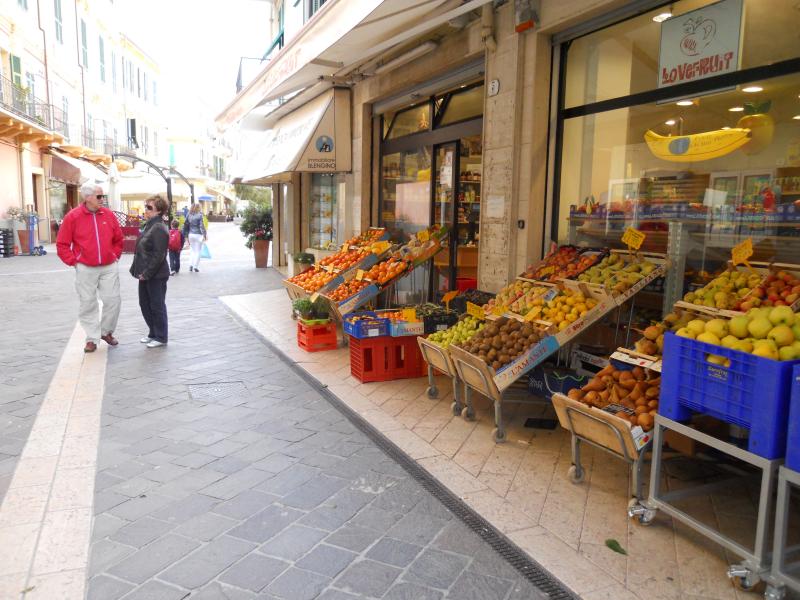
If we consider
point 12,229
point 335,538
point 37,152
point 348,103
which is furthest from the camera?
point 37,152

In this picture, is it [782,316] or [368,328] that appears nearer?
[782,316]

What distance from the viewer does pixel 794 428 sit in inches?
94.0

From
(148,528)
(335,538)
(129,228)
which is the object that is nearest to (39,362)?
(148,528)

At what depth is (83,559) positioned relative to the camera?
2834mm

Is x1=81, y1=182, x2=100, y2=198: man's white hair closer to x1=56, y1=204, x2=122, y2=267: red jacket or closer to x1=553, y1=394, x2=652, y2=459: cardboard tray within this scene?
x1=56, y1=204, x2=122, y2=267: red jacket

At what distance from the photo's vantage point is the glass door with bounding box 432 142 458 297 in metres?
7.84

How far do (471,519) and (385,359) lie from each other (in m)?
2.77

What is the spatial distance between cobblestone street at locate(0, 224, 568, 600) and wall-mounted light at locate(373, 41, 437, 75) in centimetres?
440

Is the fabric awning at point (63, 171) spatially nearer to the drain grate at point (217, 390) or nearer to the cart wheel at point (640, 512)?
the drain grate at point (217, 390)

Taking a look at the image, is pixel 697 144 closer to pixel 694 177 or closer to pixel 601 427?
pixel 694 177

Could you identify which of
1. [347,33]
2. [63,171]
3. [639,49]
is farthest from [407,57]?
[63,171]

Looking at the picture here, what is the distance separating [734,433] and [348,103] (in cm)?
819

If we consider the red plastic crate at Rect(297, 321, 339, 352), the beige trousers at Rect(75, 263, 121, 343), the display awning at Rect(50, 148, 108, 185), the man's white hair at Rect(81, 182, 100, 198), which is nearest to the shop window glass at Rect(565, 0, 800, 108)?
the red plastic crate at Rect(297, 321, 339, 352)

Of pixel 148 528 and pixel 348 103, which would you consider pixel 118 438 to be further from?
pixel 348 103
